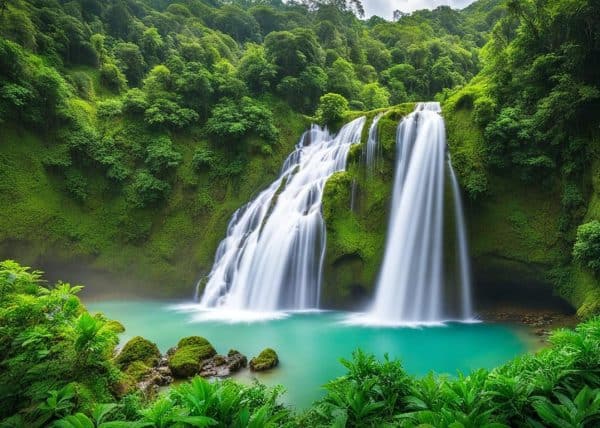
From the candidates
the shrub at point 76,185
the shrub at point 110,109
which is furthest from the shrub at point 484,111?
the shrub at point 76,185

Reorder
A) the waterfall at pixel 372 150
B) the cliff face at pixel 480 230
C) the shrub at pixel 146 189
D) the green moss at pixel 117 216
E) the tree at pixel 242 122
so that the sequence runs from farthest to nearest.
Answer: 1. the tree at pixel 242 122
2. the shrub at pixel 146 189
3. the green moss at pixel 117 216
4. the waterfall at pixel 372 150
5. the cliff face at pixel 480 230

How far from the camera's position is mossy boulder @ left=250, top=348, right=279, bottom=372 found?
25.0ft

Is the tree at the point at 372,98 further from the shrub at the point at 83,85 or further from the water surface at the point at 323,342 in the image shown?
the water surface at the point at 323,342

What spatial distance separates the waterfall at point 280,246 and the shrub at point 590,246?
7621 mm

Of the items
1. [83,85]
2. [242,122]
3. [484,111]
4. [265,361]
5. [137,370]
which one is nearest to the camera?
[137,370]

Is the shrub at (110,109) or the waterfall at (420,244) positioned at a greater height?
the shrub at (110,109)

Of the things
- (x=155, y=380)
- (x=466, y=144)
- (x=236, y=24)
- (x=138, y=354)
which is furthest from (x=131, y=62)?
(x=155, y=380)

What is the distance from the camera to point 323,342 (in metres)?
9.66

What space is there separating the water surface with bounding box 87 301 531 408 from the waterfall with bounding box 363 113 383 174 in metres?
5.82

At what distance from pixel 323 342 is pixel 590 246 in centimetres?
729

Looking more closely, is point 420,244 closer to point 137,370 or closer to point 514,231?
point 514,231

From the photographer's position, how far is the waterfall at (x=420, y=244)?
473 inches

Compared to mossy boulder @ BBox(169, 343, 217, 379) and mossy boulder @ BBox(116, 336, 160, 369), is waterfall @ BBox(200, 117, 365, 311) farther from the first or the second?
mossy boulder @ BBox(116, 336, 160, 369)

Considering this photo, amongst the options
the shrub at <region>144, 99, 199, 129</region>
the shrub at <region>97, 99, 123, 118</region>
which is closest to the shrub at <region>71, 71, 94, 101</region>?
the shrub at <region>97, 99, 123, 118</region>
